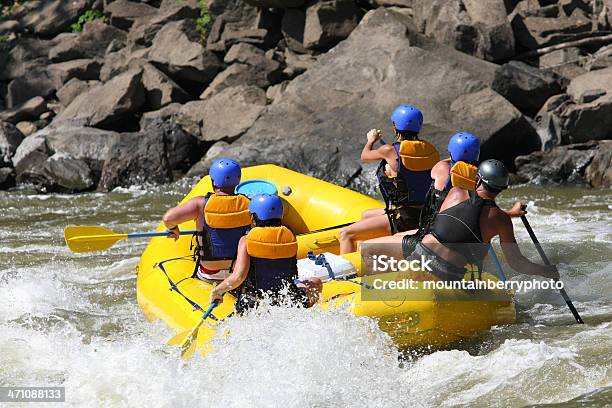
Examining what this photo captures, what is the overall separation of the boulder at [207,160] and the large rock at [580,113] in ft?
13.5

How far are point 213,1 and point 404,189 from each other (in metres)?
10.1

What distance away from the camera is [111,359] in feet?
17.2

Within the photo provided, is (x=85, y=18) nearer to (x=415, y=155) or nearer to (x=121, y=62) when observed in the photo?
(x=121, y=62)

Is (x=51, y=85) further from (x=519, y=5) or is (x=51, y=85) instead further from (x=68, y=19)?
(x=519, y=5)

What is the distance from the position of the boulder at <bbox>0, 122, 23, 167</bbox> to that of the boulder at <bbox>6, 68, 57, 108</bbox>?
4.77 ft

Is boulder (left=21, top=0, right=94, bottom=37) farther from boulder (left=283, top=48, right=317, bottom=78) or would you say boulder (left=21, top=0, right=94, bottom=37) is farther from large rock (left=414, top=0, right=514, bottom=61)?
large rock (left=414, top=0, right=514, bottom=61)

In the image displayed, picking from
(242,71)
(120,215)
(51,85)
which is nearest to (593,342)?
(120,215)

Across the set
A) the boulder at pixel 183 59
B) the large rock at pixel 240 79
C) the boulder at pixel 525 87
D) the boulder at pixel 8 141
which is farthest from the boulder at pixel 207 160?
the boulder at pixel 525 87

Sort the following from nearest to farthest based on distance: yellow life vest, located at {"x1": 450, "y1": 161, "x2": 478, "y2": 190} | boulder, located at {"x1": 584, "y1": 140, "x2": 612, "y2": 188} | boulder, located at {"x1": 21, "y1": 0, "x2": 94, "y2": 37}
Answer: yellow life vest, located at {"x1": 450, "y1": 161, "x2": 478, "y2": 190} → boulder, located at {"x1": 584, "y1": 140, "x2": 612, "y2": 188} → boulder, located at {"x1": 21, "y1": 0, "x2": 94, "y2": 37}

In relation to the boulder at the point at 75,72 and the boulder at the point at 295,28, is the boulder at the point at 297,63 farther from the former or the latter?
the boulder at the point at 75,72

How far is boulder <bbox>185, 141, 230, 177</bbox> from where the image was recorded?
12688 mm

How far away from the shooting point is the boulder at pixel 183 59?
1490 centimetres

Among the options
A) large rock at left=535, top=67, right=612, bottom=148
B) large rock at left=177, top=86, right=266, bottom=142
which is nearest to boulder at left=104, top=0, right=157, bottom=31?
large rock at left=177, top=86, right=266, bottom=142

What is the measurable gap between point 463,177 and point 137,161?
7.84 meters
